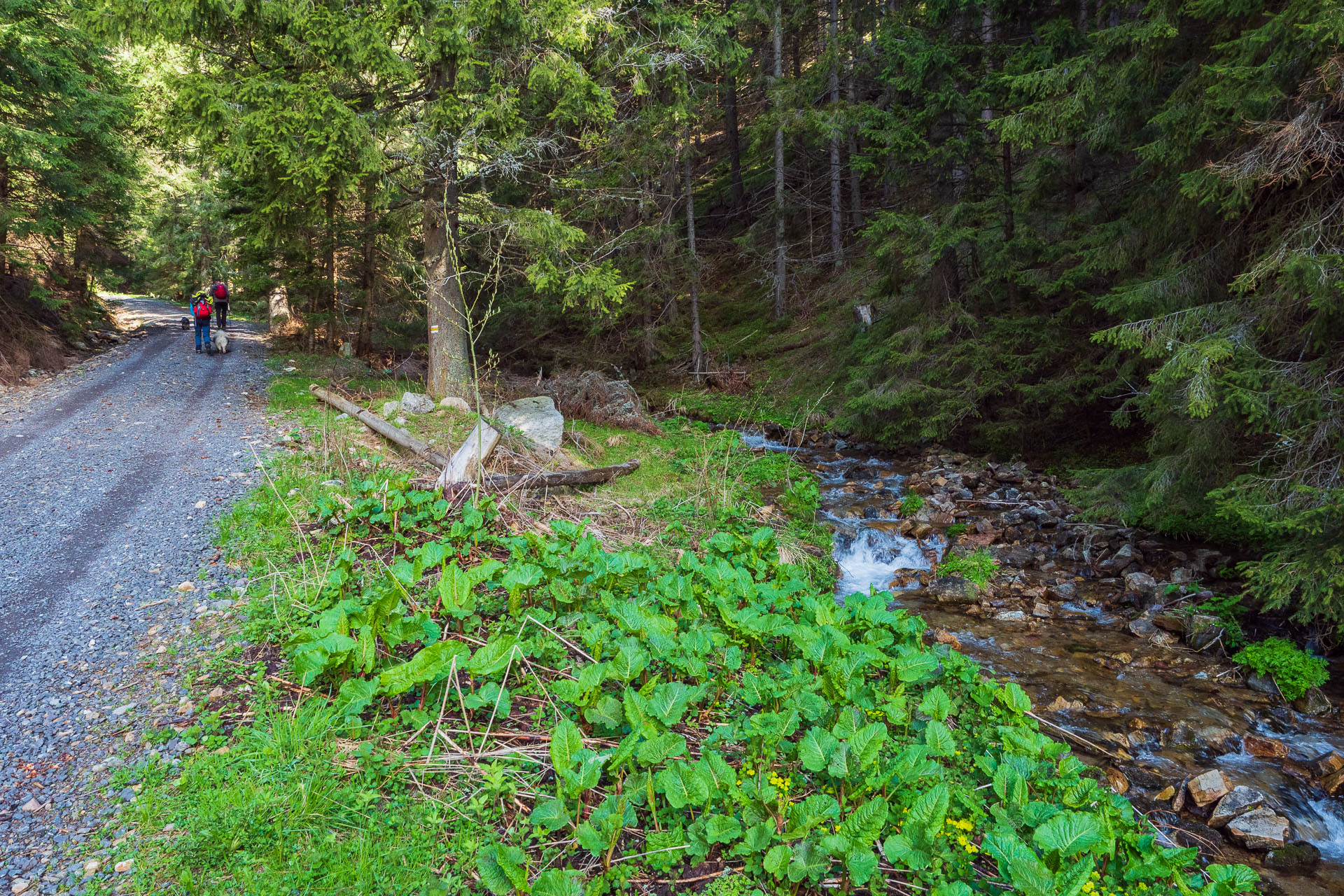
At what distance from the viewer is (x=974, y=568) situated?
7.03 m

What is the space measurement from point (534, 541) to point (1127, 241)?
24.4ft

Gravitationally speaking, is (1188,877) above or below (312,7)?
below

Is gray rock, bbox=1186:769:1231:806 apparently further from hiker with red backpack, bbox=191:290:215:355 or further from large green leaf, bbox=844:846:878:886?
hiker with red backpack, bbox=191:290:215:355

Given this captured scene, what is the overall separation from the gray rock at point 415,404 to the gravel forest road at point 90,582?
1977 millimetres

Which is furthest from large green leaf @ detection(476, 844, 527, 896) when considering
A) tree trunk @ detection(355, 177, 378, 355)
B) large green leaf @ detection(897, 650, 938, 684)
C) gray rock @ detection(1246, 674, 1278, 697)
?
tree trunk @ detection(355, 177, 378, 355)

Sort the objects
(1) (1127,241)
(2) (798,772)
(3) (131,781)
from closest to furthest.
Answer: (3) (131,781) → (2) (798,772) → (1) (1127,241)

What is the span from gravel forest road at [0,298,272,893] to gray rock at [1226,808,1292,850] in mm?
5775

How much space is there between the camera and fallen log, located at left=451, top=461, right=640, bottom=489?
672cm

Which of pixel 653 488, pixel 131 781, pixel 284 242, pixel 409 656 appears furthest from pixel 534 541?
pixel 284 242

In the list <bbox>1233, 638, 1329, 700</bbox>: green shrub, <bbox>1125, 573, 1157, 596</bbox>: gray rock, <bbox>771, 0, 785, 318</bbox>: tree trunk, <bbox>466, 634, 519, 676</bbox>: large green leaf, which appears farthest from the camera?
<bbox>771, 0, 785, 318</bbox>: tree trunk

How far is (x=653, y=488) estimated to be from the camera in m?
8.58

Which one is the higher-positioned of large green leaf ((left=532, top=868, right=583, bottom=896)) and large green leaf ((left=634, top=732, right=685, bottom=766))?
large green leaf ((left=634, top=732, right=685, bottom=766))

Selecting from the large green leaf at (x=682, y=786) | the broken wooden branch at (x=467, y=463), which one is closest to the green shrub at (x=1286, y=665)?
the large green leaf at (x=682, y=786)

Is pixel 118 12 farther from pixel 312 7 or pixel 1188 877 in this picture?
pixel 1188 877
